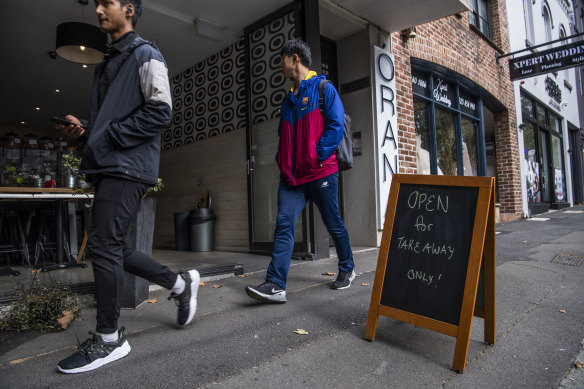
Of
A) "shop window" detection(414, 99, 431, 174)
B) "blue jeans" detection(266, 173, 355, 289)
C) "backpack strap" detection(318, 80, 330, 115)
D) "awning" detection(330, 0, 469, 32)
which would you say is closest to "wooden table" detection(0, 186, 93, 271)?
"blue jeans" detection(266, 173, 355, 289)

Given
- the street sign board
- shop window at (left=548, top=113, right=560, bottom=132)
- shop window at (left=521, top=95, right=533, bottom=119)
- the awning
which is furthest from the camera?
shop window at (left=548, top=113, right=560, bottom=132)

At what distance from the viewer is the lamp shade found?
499 centimetres

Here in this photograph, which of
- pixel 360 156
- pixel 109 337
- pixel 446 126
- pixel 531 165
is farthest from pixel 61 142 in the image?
pixel 531 165

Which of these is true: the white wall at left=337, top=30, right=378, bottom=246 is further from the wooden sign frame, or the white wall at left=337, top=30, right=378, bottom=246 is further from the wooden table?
the wooden table

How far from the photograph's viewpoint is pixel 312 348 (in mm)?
2057

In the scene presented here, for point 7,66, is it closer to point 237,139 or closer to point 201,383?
point 237,139

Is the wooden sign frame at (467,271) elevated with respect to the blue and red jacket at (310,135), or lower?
lower

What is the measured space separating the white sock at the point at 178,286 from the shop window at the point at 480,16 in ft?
31.4

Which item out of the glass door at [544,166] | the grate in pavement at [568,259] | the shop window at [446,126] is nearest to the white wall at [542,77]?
the glass door at [544,166]

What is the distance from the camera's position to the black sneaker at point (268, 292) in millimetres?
2752

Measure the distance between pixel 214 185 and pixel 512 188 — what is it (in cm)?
794

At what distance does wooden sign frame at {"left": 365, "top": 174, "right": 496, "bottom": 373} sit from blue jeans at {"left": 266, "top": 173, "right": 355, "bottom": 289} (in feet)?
2.58

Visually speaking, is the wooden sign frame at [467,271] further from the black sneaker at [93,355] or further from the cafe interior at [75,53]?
the cafe interior at [75,53]

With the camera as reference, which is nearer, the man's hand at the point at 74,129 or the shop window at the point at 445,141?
the man's hand at the point at 74,129
